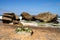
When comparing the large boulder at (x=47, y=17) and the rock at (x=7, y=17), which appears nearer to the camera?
the rock at (x=7, y=17)

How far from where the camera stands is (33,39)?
12.0m

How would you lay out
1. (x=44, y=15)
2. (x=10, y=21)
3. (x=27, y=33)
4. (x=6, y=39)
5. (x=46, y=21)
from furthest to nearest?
(x=44, y=15) → (x=46, y=21) → (x=10, y=21) → (x=27, y=33) → (x=6, y=39)

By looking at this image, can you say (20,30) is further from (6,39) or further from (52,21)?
(52,21)

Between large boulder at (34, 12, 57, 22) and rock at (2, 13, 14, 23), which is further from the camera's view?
large boulder at (34, 12, 57, 22)

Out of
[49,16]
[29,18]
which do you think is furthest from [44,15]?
[29,18]

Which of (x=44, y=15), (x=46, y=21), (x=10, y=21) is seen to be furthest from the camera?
(x=44, y=15)

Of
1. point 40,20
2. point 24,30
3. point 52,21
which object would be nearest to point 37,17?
point 40,20

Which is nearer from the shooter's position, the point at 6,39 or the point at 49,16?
the point at 6,39

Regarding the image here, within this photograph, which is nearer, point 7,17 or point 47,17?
point 7,17

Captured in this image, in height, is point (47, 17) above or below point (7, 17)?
below

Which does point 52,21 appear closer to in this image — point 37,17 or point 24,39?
point 37,17

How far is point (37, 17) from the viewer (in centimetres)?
3272

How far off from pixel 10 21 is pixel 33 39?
15.7 m

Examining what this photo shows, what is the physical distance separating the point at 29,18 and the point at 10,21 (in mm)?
6893
